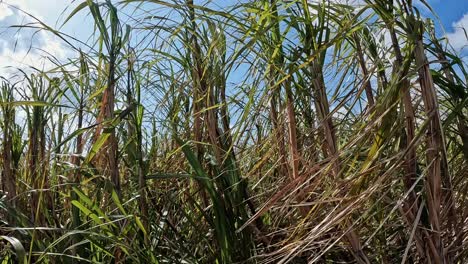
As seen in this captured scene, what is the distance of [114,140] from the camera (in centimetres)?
116

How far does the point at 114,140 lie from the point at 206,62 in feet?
0.93

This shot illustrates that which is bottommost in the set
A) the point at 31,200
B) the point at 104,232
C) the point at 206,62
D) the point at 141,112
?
the point at 104,232

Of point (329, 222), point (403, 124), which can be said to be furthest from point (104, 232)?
point (403, 124)

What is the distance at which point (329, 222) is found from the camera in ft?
2.77

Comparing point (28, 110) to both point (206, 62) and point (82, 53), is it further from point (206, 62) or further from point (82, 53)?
point (206, 62)

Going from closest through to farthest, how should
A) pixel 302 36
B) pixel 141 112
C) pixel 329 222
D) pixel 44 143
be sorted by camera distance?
1. pixel 329 222
2. pixel 302 36
3. pixel 141 112
4. pixel 44 143

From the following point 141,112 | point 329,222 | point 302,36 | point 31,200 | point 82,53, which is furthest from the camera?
point 31,200

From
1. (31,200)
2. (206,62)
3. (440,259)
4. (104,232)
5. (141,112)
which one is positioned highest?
(206,62)

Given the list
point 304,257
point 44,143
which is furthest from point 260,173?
point 44,143

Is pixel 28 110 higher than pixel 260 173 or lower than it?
higher

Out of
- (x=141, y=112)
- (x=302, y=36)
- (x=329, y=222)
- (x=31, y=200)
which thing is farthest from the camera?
(x=31, y=200)

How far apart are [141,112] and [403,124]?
0.53 m

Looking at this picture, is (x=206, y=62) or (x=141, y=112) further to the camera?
(x=206, y=62)

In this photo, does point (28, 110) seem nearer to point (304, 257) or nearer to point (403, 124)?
point (304, 257)
